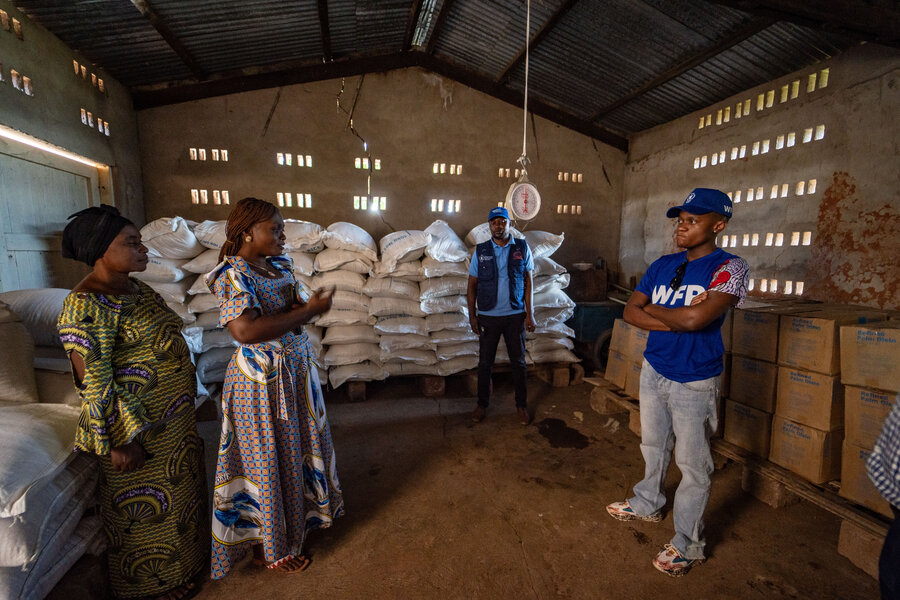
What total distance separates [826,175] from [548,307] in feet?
9.08

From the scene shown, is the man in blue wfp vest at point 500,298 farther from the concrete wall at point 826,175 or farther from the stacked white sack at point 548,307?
the concrete wall at point 826,175

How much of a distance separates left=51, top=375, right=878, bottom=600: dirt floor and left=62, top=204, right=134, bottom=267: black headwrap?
5.13ft

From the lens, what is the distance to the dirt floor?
1.79 metres

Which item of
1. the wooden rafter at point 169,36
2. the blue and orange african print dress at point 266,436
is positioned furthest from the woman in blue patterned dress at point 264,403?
the wooden rafter at point 169,36

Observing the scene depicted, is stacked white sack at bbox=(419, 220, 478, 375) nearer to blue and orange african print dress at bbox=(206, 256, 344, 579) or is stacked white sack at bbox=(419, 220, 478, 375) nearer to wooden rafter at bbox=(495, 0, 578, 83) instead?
blue and orange african print dress at bbox=(206, 256, 344, 579)

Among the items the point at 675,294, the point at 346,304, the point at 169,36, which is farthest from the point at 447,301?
the point at 169,36

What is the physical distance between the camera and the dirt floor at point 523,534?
1.79 metres

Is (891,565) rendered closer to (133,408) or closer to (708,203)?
(708,203)

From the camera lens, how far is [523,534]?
213cm

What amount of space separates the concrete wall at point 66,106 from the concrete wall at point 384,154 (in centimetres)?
32

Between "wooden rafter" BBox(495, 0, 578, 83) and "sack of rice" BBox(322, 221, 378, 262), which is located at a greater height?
"wooden rafter" BBox(495, 0, 578, 83)

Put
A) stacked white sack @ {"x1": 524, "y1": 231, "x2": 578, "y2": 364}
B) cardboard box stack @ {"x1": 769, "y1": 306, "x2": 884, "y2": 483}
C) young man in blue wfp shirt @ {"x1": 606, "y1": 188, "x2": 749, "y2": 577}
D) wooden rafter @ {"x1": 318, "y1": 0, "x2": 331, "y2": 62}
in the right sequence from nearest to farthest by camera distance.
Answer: young man in blue wfp shirt @ {"x1": 606, "y1": 188, "x2": 749, "y2": 577} → cardboard box stack @ {"x1": 769, "y1": 306, "x2": 884, "y2": 483} → wooden rafter @ {"x1": 318, "y1": 0, "x2": 331, "y2": 62} → stacked white sack @ {"x1": 524, "y1": 231, "x2": 578, "y2": 364}

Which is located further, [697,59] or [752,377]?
[697,59]

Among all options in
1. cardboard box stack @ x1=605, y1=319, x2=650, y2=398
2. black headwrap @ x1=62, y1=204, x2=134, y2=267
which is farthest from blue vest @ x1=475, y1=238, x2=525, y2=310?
black headwrap @ x1=62, y1=204, x2=134, y2=267
